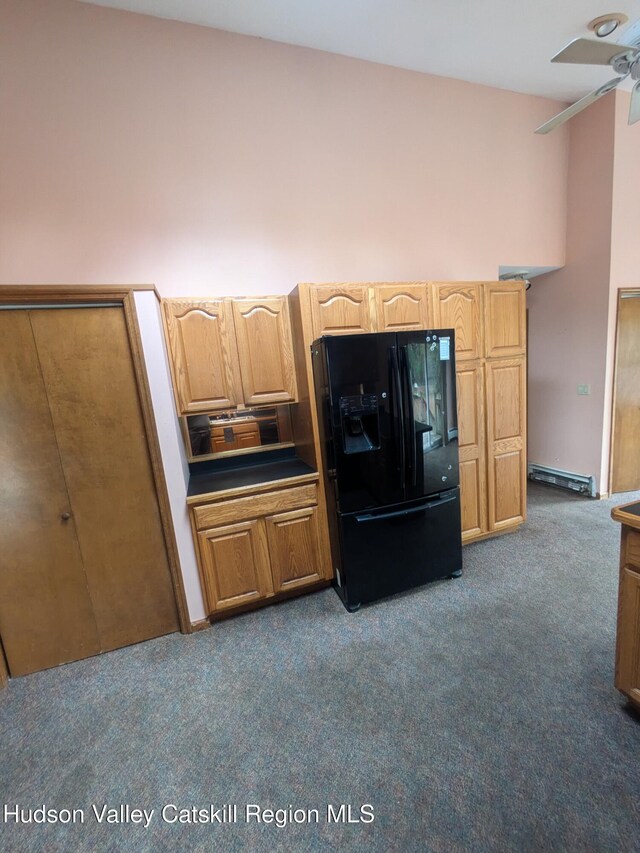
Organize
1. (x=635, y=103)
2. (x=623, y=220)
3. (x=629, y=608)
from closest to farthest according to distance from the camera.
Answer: (x=629, y=608) → (x=635, y=103) → (x=623, y=220)

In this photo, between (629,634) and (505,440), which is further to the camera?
(505,440)

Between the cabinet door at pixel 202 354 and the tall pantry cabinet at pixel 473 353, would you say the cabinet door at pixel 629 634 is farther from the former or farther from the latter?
the cabinet door at pixel 202 354

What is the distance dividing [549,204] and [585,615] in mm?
3691

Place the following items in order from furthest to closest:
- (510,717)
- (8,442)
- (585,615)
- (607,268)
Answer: (607,268) → (585,615) → (8,442) → (510,717)

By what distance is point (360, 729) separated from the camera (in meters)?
1.51

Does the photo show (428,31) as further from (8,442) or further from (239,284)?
(8,442)

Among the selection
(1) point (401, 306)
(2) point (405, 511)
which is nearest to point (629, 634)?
(2) point (405, 511)

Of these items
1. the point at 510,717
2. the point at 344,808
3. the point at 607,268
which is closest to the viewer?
the point at 344,808

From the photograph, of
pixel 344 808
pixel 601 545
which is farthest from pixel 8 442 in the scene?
pixel 601 545

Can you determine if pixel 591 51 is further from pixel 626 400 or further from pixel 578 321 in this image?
pixel 626 400

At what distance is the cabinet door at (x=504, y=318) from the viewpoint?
104 inches

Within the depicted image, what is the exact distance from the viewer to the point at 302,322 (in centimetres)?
221

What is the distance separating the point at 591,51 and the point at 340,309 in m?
1.60

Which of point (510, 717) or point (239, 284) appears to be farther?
point (239, 284)
